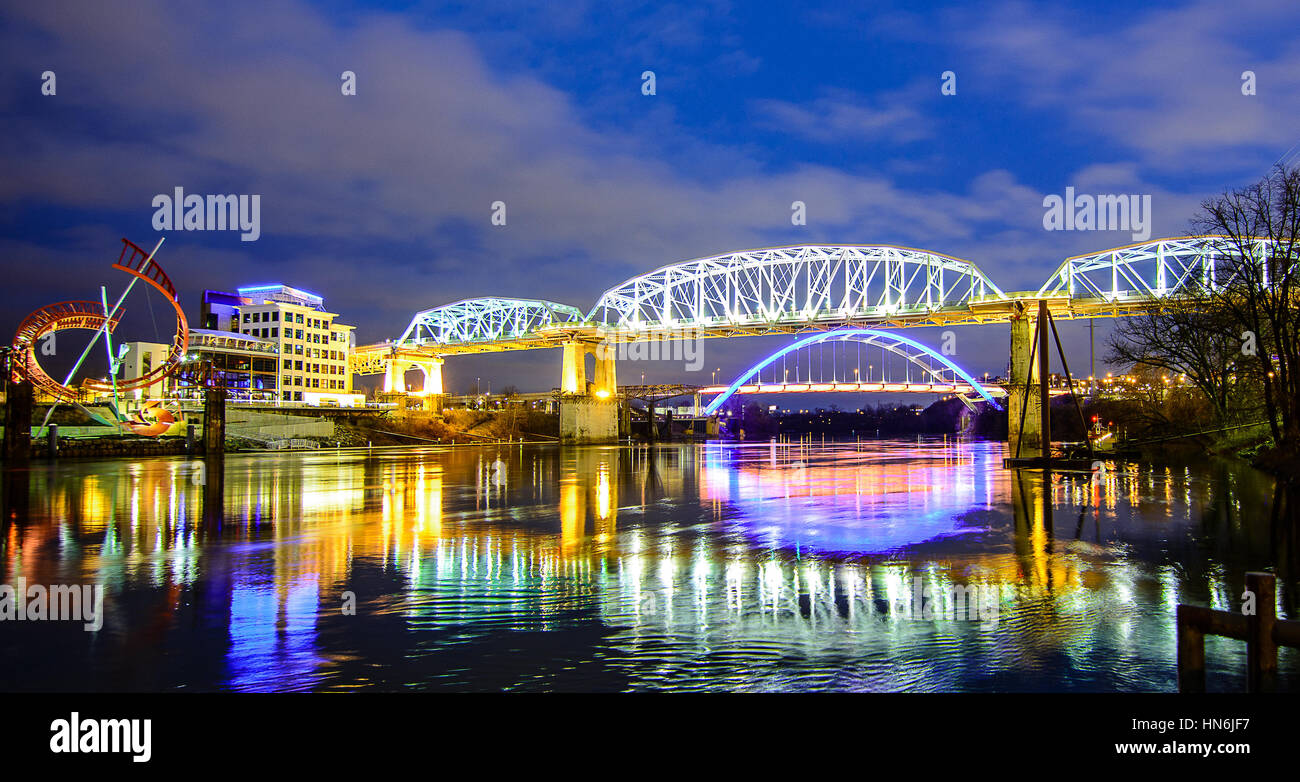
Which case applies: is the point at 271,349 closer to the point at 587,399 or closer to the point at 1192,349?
the point at 587,399

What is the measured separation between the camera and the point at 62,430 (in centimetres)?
5656

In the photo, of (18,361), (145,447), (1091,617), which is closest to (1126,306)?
(1091,617)

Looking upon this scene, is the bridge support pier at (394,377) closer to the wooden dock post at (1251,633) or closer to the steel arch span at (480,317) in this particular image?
the steel arch span at (480,317)

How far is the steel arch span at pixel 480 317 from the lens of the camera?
140125 mm

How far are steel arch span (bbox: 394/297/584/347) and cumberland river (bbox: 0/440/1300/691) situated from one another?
119 m

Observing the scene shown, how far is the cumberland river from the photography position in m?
6.82

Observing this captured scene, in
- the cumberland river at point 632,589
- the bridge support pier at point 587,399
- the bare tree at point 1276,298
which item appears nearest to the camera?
the cumberland river at point 632,589

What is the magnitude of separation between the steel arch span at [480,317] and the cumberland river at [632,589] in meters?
119

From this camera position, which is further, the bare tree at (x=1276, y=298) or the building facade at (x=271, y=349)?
the building facade at (x=271, y=349)

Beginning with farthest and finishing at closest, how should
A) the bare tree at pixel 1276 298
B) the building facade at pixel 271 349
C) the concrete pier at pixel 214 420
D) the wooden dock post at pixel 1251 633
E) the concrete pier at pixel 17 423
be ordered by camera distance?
the building facade at pixel 271 349
the concrete pier at pixel 214 420
the concrete pier at pixel 17 423
the bare tree at pixel 1276 298
the wooden dock post at pixel 1251 633

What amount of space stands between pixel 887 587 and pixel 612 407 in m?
90.4

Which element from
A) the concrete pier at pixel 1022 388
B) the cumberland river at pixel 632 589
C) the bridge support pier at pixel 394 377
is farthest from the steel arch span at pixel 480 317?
the cumberland river at pixel 632 589

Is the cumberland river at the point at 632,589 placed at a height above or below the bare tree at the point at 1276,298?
below

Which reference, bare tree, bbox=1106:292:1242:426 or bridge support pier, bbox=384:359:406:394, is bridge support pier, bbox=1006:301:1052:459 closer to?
bare tree, bbox=1106:292:1242:426
